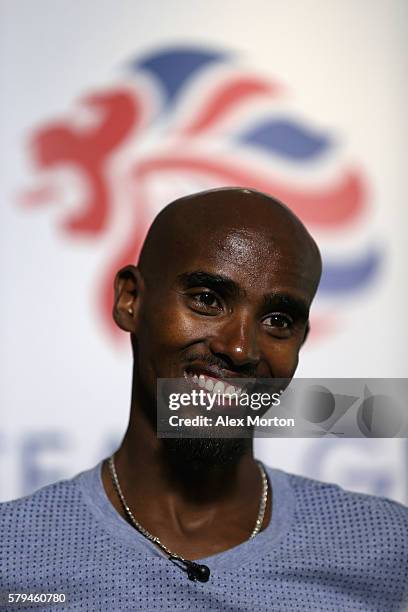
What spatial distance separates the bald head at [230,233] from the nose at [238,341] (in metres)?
0.08

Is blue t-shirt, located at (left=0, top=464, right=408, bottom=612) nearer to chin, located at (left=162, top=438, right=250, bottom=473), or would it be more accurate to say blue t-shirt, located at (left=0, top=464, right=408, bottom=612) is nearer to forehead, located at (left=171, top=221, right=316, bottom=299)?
chin, located at (left=162, top=438, right=250, bottom=473)

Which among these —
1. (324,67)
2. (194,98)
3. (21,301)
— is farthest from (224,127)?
(21,301)

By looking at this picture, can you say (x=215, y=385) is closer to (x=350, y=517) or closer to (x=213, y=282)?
(x=213, y=282)

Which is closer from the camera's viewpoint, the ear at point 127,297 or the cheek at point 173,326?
the cheek at point 173,326

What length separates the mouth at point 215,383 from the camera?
1125 mm

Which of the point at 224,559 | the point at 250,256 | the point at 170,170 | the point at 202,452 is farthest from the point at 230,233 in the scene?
the point at 170,170

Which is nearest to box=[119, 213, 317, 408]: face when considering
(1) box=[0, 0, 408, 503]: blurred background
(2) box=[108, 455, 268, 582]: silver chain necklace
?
(2) box=[108, 455, 268, 582]: silver chain necklace

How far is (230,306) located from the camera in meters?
1.14

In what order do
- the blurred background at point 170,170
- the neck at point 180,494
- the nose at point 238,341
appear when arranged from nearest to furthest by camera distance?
the nose at point 238,341 → the neck at point 180,494 → the blurred background at point 170,170

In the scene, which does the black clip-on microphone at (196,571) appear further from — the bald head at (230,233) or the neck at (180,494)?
the bald head at (230,233)

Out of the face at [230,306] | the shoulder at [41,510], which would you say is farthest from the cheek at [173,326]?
the shoulder at [41,510]

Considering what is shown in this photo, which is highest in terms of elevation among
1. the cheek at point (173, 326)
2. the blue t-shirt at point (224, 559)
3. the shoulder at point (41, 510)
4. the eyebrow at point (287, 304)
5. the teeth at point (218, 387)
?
the eyebrow at point (287, 304)

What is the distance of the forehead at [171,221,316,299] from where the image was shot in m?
1.14

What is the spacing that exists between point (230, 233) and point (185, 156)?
843 millimetres
